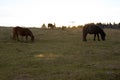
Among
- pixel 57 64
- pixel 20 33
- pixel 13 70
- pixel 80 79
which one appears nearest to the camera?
pixel 80 79

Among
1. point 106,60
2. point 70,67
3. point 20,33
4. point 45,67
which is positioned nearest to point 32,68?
point 45,67

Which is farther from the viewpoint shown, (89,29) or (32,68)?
(89,29)

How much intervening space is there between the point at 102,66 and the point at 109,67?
0.45 m

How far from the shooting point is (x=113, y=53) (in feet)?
75.3

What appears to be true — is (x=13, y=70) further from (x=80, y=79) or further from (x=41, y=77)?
(x=80, y=79)

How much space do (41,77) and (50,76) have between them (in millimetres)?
414

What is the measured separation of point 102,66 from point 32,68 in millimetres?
3521

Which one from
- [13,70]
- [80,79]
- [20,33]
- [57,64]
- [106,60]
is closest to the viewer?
[80,79]

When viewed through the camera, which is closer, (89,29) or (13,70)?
(13,70)

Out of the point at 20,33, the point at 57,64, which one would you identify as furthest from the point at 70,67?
the point at 20,33

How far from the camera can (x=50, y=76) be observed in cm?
1500

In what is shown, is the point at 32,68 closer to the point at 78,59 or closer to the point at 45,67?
the point at 45,67

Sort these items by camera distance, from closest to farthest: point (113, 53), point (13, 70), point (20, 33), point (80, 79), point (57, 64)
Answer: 1. point (80, 79)
2. point (13, 70)
3. point (57, 64)
4. point (113, 53)
5. point (20, 33)

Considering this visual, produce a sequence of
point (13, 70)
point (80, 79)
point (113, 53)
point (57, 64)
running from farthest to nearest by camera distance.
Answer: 1. point (113, 53)
2. point (57, 64)
3. point (13, 70)
4. point (80, 79)
